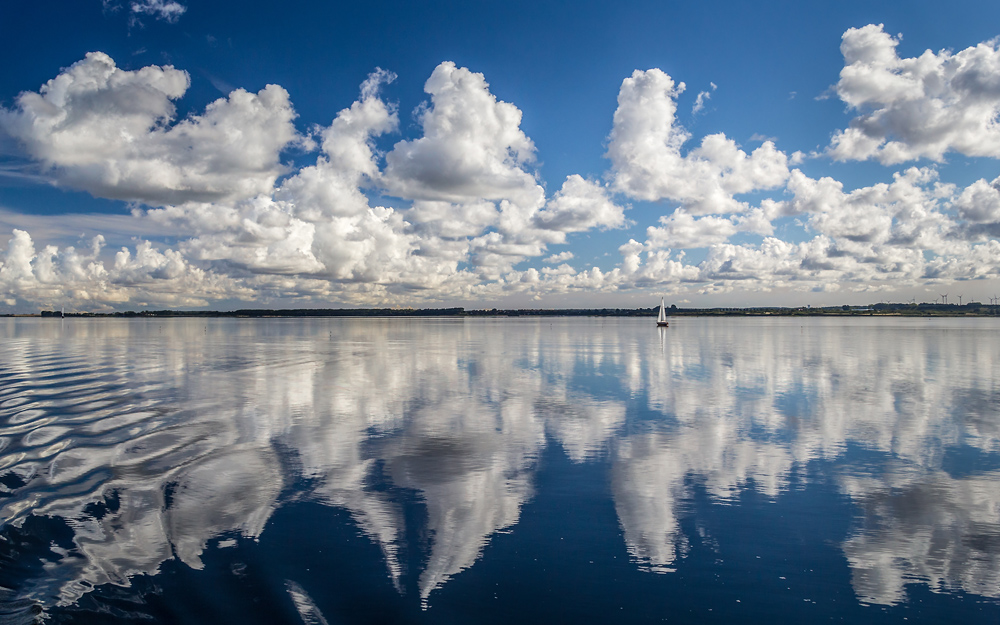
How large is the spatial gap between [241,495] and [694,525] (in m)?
9.23

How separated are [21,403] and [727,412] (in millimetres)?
28115

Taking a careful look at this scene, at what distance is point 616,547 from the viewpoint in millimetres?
9773

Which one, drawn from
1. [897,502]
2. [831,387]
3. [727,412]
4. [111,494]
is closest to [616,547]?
[897,502]

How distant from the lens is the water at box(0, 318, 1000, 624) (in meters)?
7.99

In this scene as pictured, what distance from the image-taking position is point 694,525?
35.0ft

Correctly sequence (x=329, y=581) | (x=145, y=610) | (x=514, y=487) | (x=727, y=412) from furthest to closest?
1. (x=727, y=412)
2. (x=514, y=487)
3. (x=329, y=581)
4. (x=145, y=610)

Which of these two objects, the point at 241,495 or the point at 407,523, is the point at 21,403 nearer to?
the point at 241,495

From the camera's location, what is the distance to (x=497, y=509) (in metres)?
11.6

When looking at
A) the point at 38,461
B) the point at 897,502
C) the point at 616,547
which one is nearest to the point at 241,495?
the point at 38,461

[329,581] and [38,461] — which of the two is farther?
[38,461]

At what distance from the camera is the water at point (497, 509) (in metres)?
7.99

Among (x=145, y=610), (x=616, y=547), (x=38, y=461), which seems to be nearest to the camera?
(x=145, y=610)

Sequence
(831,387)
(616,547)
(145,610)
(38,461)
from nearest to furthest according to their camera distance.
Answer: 1. (145,610)
2. (616,547)
3. (38,461)
4. (831,387)

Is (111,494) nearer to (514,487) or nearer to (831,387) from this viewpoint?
(514,487)
